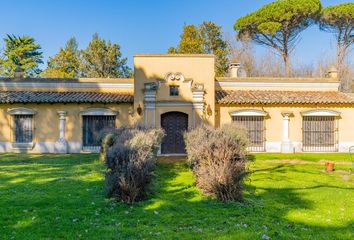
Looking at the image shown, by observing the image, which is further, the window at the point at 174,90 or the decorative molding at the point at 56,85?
the decorative molding at the point at 56,85

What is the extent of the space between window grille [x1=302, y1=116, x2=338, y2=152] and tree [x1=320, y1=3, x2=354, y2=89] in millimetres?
16661

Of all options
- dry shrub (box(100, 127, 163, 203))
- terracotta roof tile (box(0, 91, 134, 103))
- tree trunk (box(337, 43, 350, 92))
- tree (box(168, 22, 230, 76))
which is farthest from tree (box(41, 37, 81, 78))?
dry shrub (box(100, 127, 163, 203))

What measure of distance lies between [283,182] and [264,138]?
30.2ft

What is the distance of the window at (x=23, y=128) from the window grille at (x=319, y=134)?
16.6 m

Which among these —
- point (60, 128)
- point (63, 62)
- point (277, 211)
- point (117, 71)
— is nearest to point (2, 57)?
point (63, 62)

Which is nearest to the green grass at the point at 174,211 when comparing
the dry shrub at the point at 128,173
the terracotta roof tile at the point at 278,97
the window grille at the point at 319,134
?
the dry shrub at the point at 128,173

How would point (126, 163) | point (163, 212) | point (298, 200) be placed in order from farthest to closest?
point (298, 200) < point (126, 163) < point (163, 212)

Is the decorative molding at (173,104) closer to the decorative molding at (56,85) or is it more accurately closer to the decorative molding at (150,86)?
the decorative molding at (150,86)

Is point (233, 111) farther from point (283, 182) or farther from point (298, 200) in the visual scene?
point (298, 200)

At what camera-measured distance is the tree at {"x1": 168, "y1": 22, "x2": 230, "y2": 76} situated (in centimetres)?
3459

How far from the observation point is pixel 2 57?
123 feet

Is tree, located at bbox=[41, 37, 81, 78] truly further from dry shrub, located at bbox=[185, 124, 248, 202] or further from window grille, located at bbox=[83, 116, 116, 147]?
dry shrub, located at bbox=[185, 124, 248, 202]

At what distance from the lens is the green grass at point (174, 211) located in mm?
4820

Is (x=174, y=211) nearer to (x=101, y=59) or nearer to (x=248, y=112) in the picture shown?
(x=248, y=112)
